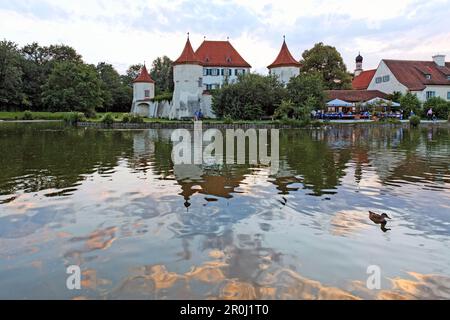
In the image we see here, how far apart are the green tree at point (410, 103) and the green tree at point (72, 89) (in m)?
46.5

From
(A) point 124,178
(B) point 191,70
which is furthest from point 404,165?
(B) point 191,70

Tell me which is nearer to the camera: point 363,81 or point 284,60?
point 284,60

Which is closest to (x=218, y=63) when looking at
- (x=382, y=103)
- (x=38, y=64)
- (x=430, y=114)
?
(x=382, y=103)

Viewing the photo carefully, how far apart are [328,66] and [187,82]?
97.2 feet

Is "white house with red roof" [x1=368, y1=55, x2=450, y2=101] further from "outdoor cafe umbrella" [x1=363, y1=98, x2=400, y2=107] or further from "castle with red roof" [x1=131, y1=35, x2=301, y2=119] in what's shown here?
"castle with red roof" [x1=131, y1=35, x2=301, y2=119]

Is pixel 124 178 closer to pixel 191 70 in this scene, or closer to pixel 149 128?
pixel 149 128

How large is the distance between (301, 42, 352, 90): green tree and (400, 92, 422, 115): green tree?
1720 cm

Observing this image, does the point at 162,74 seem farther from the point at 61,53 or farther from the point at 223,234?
the point at 223,234

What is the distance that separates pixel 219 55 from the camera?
60875 mm

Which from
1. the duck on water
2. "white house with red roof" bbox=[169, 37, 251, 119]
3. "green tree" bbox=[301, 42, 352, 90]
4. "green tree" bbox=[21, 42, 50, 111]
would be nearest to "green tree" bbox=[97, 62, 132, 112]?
"green tree" bbox=[21, 42, 50, 111]

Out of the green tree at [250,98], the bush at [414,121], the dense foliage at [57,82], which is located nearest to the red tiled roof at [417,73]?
the bush at [414,121]

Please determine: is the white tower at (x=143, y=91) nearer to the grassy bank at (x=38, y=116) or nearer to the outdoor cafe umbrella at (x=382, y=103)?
the grassy bank at (x=38, y=116)

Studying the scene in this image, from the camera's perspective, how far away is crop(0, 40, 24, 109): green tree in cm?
6800

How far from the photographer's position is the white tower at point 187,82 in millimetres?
54969
